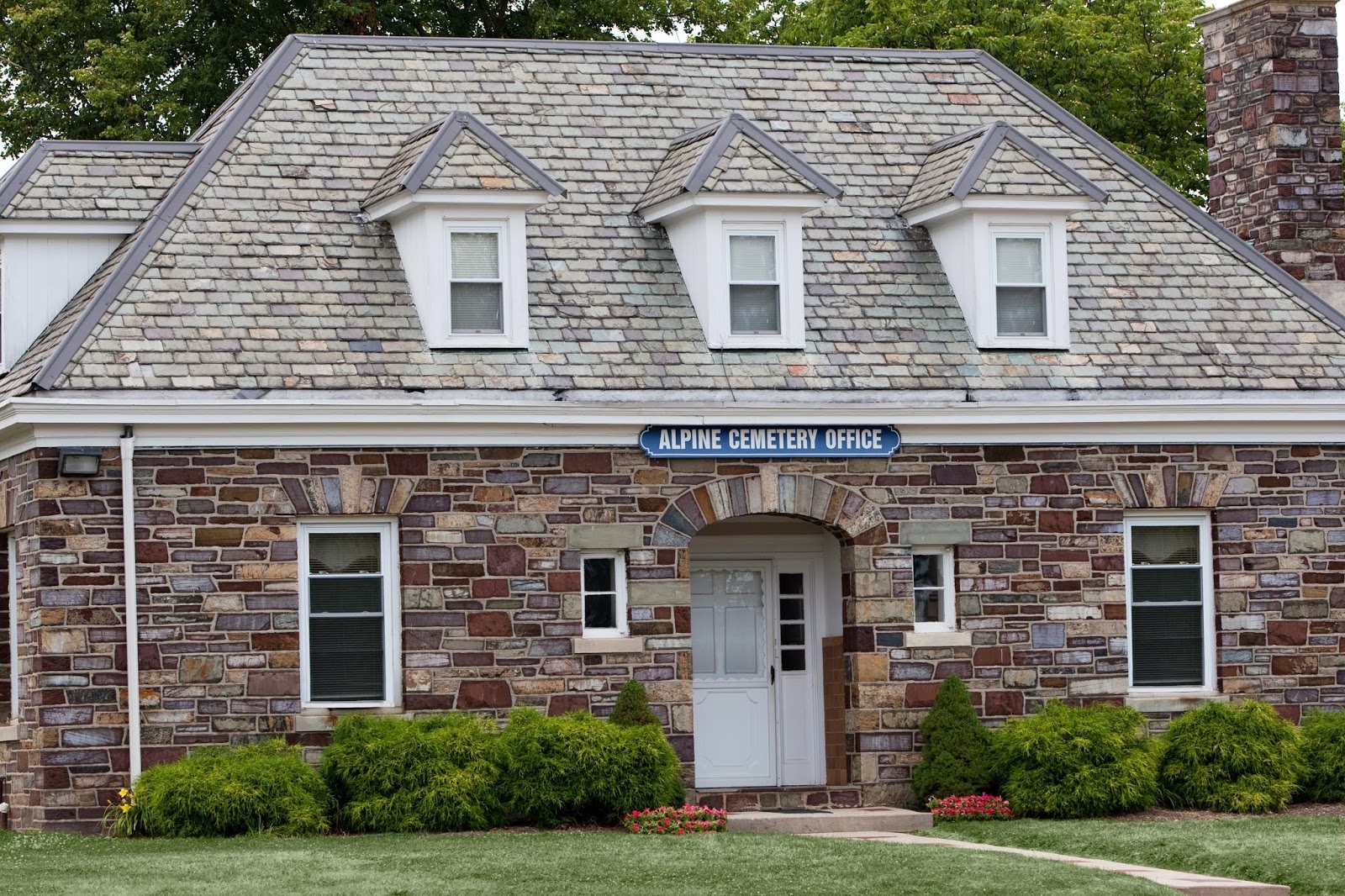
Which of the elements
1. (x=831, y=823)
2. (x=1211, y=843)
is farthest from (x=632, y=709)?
(x=1211, y=843)

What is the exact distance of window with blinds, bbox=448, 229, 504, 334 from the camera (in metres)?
20.7

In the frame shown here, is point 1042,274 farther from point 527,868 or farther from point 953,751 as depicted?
point 527,868

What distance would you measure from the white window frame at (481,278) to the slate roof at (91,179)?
2.81 metres

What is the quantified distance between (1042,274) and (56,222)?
29.4 feet

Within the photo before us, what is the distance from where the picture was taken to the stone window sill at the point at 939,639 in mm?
21125

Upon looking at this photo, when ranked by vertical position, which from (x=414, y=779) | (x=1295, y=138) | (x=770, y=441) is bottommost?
(x=414, y=779)

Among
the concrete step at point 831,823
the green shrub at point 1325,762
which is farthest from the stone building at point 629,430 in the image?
the concrete step at point 831,823

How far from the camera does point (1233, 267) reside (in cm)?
2303

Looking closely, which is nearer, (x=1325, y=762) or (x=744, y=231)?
(x=1325, y=762)

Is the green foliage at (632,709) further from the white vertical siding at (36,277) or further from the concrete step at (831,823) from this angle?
the white vertical siding at (36,277)

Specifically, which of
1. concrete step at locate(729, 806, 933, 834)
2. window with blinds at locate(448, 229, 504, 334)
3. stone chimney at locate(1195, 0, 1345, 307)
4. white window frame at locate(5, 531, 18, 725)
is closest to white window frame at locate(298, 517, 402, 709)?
window with blinds at locate(448, 229, 504, 334)

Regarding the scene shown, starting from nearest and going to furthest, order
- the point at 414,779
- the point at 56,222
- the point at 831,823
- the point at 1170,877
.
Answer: the point at 1170,877 < the point at 414,779 < the point at 831,823 < the point at 56,222

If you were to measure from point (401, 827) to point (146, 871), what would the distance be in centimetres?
319

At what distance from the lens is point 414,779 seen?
746 inches
